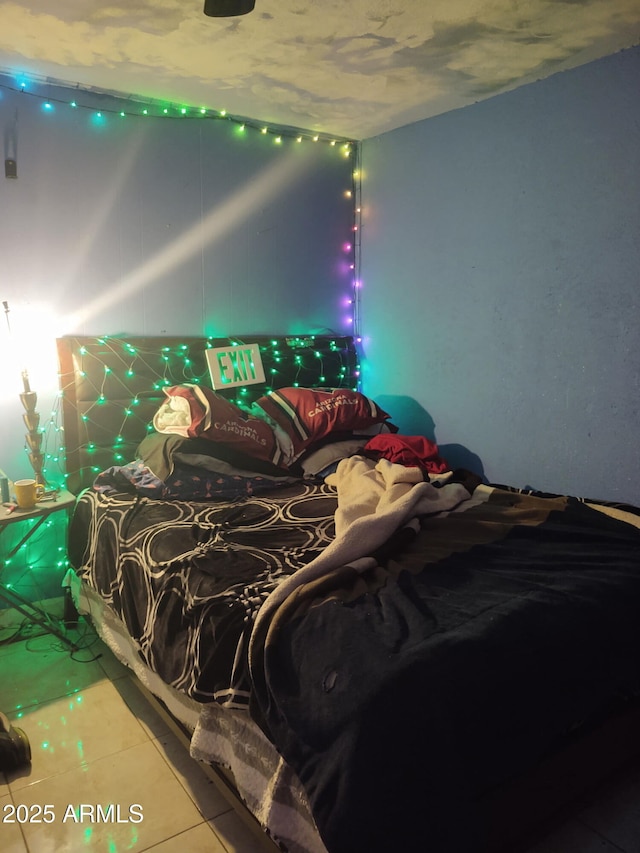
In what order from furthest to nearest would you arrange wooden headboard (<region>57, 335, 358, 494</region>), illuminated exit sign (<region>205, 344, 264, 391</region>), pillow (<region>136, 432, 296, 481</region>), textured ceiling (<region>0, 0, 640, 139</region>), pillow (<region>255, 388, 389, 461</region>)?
illuminated exit sign (<region>205, 344, 264, 391</region>) → pillow (<region>255, 388, 389, 461</region>) → wooden headboard (<region>57, 335, 358, 494</region>) → pillow (<region>136, 432, 296, 481</region>) → textured ceiling (<region>0, 0, 640, 139</region>)

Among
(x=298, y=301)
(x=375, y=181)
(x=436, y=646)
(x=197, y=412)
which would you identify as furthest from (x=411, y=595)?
(x=375, y=181)

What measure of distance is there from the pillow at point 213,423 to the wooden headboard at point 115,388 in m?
0.15

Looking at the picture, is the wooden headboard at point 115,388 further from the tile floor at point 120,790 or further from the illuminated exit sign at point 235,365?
the tile floor at point 120,790

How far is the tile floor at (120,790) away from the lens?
1673 mm

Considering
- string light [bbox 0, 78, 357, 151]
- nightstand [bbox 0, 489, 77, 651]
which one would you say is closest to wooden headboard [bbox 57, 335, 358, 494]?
nightstand [bbox 0, 489, 77, 651]

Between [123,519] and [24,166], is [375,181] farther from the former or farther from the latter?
[123,519]

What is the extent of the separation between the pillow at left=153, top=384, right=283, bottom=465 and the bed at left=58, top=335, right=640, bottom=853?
0.04 feet

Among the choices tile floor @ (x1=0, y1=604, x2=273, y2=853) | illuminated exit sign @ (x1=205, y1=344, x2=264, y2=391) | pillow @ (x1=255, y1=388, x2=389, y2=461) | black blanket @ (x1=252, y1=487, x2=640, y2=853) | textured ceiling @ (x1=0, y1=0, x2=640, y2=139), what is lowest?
tile floor @ (x1=0, y1=604, x2=273, y2=853)

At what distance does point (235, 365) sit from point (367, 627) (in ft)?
6.77

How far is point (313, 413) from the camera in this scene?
3.04 meters

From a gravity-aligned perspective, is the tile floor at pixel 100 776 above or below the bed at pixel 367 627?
below

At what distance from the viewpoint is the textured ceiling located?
208cm

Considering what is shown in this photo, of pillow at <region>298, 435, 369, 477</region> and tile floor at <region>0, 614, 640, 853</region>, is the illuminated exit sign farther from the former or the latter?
tile floor at <region>0, 614, 640, 853</region>

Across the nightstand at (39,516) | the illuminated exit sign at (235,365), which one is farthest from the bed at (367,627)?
the illuminated exit sign at (235,365)
